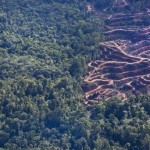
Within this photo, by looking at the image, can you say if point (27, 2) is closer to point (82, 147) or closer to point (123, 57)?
point (123, 57)

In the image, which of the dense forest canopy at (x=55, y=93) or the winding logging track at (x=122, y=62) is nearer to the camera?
the dense forest canopy at (x=55, y=93)

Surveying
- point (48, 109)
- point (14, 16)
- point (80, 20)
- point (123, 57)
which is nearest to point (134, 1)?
point (80, 20)

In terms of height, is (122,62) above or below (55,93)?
above

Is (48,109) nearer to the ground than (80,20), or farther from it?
nearer to the ground

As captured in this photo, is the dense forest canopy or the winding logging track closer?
the dense forest canopy
